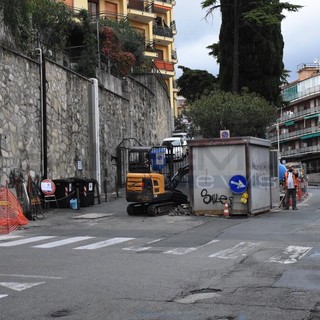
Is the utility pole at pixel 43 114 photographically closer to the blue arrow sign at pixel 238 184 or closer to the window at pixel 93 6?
the blue arrow sign at pixel 238 184

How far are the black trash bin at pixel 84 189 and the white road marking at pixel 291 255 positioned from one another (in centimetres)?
1196

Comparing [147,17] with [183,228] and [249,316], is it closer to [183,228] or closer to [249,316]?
[183,228]

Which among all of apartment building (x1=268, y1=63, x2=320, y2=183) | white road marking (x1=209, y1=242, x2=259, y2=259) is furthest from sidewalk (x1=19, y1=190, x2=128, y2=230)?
apartment building (x1=268, y1=63, x2=320, y2=183)

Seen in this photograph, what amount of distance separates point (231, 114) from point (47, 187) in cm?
1521

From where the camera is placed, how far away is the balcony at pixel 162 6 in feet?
205

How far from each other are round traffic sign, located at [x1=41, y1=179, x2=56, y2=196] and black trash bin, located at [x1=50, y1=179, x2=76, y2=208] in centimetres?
89

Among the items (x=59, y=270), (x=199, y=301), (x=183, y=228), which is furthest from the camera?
(x=183, y=228)

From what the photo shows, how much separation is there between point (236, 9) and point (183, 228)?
26714mm

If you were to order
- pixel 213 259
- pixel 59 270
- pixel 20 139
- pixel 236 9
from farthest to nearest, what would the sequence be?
pixel 236 9, pixel 20 139, pixel 213 259, pixel 59 270

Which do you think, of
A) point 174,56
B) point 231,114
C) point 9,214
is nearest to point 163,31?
point 174,56

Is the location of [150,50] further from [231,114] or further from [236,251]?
[236,251]

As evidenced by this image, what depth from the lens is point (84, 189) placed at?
21.9 m

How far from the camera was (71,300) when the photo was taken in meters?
6.88

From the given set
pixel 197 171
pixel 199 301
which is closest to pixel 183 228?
pixel 197 171
